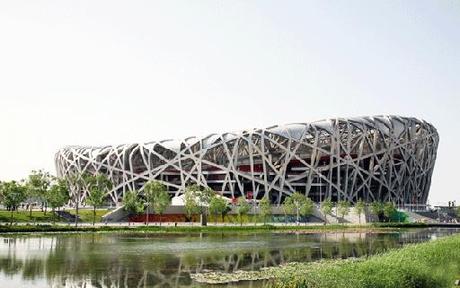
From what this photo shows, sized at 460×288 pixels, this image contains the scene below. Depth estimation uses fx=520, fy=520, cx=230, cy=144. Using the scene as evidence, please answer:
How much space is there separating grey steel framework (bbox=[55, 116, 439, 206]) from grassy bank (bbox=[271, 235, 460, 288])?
69.5 meters

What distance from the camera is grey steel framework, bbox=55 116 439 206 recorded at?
9731 cm

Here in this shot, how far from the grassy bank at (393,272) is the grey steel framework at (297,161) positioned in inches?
2735

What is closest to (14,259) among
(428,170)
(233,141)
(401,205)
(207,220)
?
(207,220)

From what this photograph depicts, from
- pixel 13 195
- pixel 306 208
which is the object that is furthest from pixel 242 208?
pixel 13 195

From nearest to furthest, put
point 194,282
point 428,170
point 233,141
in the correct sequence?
point 194,282
point 233,141
point 428,170

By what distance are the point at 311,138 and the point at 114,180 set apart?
42.9 meters

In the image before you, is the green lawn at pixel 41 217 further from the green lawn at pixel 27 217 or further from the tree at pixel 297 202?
the tree at pixel 297 202

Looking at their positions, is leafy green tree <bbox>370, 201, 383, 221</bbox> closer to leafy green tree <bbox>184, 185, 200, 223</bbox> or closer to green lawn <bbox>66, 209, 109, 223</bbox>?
leafy green tree <bbox>184, 185, 200, 223</bbox>

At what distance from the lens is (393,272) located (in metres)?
19.6

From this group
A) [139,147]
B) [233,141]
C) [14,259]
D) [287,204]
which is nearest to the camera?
[14,259]

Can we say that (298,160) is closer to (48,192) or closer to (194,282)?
(48,192)

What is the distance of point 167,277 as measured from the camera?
24.9 metres

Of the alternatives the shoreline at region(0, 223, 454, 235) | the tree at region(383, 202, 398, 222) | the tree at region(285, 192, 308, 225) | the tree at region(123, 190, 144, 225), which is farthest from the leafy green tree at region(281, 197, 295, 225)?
the tree at region(123, 190, 144, 225)

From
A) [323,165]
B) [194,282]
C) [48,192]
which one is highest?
[323,165]
